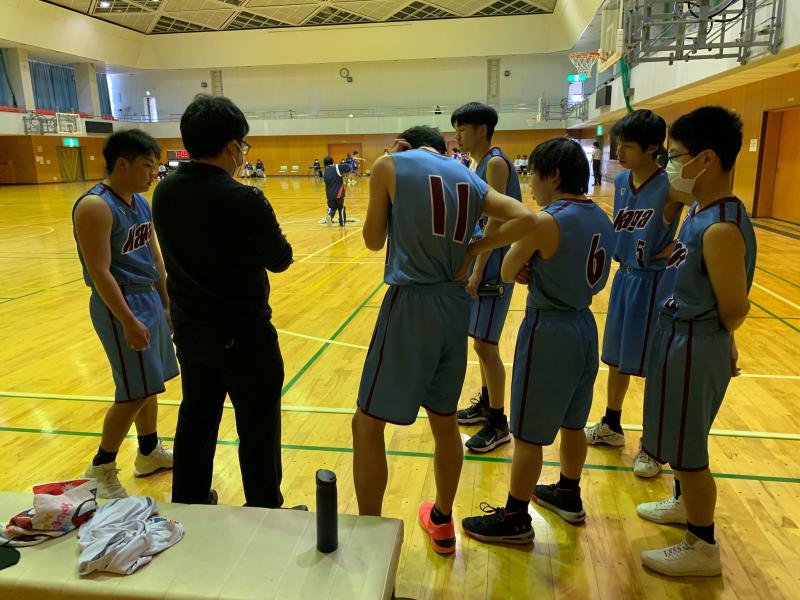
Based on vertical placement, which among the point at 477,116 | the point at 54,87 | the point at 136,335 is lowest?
the point at 136,335

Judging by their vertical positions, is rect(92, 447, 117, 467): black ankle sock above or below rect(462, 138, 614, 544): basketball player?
below

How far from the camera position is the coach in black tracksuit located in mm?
2014

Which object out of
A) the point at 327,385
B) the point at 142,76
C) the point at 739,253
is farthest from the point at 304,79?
the point at 739,253

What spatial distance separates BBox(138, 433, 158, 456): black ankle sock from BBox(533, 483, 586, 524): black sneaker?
215 centimetres

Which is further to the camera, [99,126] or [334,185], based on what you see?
[99,126]

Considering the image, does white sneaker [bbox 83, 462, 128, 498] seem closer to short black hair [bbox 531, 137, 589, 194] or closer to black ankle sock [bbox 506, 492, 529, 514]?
black ankle sock [bbox 506, 492, 529, 514]

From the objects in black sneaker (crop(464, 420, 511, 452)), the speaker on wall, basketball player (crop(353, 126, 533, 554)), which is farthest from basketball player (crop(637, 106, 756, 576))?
the speaker on wall

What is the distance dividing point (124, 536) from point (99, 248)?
4.41ft

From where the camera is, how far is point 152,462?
3.31 m

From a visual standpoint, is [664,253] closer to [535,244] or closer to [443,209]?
[535,244]

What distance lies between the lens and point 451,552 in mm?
2543

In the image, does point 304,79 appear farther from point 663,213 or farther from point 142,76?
point 663,213

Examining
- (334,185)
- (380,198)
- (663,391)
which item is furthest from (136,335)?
(334,185)

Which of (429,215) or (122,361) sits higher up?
(429,215)
